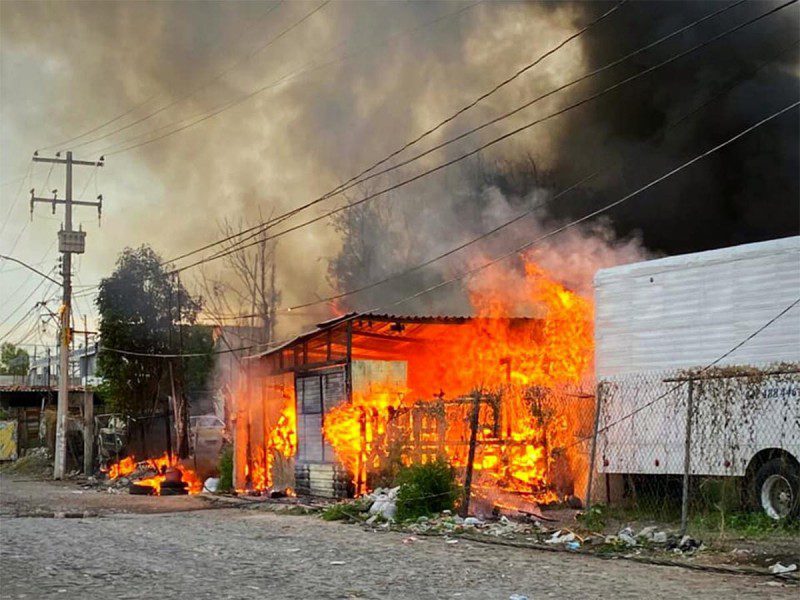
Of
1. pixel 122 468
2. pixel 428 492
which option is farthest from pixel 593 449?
pixel 122 468

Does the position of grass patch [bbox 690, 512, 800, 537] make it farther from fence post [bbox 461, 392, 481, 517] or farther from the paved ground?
fence post [bbox 461, 392, 481, 517]

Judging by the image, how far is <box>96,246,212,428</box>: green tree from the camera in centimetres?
3278

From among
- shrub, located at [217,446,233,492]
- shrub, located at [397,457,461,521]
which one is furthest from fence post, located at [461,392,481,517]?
shrub, located at [217,446,233,492]

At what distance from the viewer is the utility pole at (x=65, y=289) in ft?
104

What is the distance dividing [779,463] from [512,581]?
453 cm

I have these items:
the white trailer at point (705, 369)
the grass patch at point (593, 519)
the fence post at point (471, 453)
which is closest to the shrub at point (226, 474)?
the fence post at point (471, 453)

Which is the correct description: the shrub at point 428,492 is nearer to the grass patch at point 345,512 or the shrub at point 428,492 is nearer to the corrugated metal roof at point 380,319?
the grass patch at point 345,512

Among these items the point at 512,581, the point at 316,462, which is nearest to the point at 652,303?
the point at 512,581

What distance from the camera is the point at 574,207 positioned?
25.7 metres

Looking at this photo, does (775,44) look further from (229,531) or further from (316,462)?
(229,531)

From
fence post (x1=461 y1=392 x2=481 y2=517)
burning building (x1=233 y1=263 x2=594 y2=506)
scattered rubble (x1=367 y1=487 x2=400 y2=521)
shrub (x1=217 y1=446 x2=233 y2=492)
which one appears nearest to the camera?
fence post (x1=461 y1=392 x2=481 y2=517)

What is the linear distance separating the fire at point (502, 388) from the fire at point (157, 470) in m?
7.91

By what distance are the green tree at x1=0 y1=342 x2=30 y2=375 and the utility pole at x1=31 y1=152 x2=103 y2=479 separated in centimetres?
6301

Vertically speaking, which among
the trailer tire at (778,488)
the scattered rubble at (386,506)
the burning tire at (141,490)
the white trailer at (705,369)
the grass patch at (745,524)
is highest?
the white trailer at (705,369)
